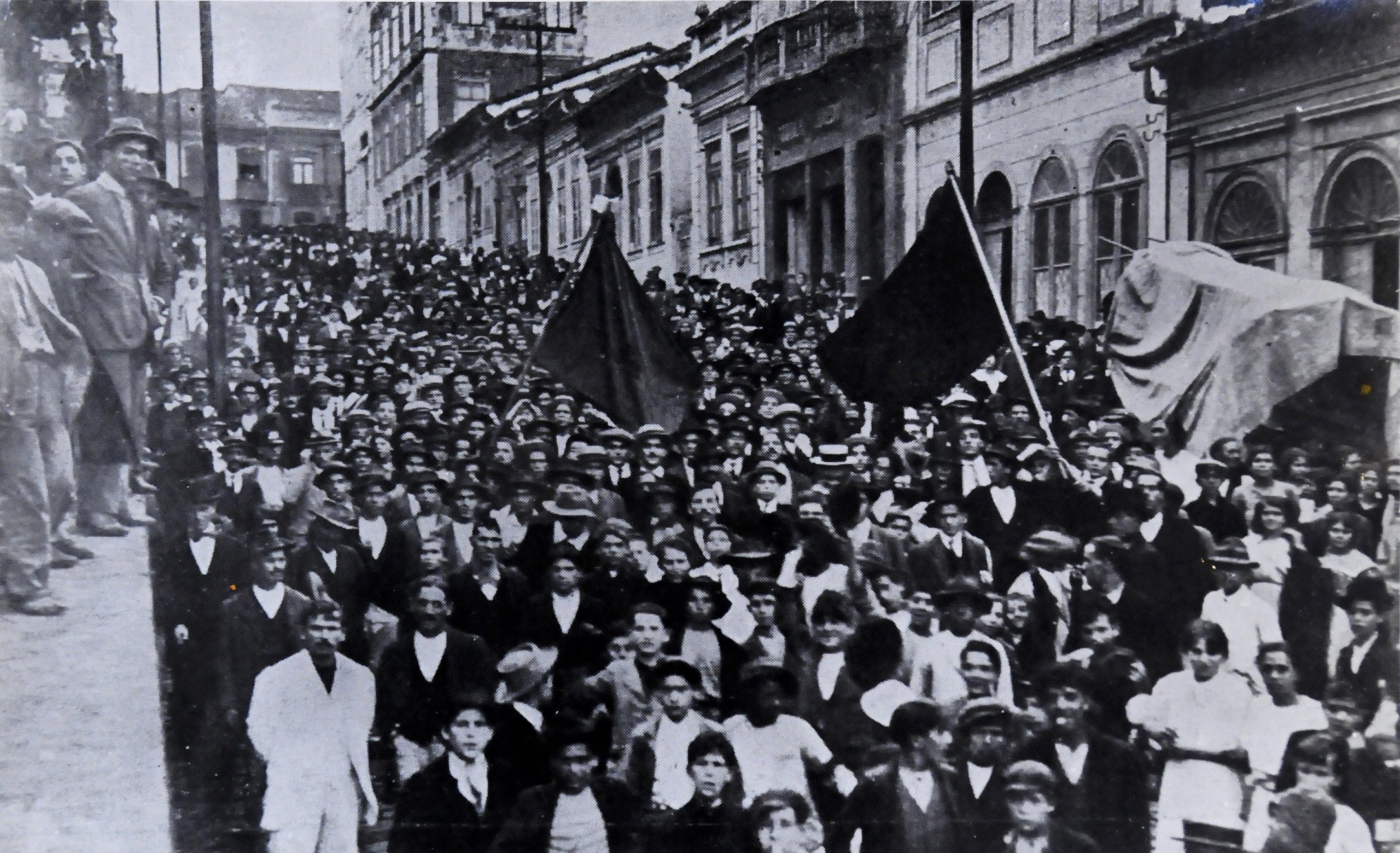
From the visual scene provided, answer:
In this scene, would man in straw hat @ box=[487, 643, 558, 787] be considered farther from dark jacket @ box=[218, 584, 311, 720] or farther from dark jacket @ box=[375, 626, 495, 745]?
dark jacket @ box=[218, 584, 311, 720]

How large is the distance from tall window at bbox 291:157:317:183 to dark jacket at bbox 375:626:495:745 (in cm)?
252

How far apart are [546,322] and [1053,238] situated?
2577 mm

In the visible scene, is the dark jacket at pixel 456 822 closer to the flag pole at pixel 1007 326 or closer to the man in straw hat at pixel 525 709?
the man in straw hat at pixel 525 709

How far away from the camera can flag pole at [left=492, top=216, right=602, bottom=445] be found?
6555 mm

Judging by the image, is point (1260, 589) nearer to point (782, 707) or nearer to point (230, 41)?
point (782, 707)

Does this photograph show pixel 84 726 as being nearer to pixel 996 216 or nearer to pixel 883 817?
pixel 883 817

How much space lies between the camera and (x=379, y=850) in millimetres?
5730

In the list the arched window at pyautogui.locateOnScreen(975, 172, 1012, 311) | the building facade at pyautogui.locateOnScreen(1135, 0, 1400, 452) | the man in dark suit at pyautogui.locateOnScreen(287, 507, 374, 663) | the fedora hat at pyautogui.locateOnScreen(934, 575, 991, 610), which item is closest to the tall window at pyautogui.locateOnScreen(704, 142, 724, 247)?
the arched window at pyautogui.locateOnScreen(975, 172, 1012, 311)

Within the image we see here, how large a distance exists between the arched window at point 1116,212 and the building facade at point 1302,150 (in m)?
0.17

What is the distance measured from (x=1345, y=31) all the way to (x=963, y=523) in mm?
2790

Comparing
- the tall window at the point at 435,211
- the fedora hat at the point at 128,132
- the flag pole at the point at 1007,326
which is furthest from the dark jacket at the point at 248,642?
the flag pole at the point at 1007,326

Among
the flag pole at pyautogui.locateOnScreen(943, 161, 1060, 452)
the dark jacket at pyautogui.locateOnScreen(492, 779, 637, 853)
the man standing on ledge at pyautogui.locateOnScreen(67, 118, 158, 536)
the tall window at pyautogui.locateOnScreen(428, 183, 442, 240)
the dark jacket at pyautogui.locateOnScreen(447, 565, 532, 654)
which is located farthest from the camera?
the tall window at pyautogui.locateOnScreen(428, 183, 442, 240)

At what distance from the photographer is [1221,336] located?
20.8 ft

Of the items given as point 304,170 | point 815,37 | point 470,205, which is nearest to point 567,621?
point 470,205
